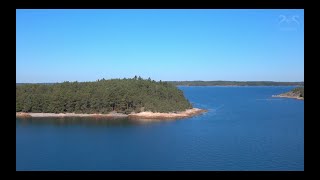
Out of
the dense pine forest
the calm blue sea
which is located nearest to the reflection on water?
the calm blue sea

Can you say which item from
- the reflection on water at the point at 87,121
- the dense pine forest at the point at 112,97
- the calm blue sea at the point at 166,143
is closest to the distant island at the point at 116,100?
the dense pine forest at the point at 112,97

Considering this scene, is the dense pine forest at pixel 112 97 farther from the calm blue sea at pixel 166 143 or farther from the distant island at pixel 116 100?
the calm blue sea at pixel 166 143

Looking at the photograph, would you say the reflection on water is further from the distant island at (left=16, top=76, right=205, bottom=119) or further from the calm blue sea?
the distant island at (left=16, top=76, right=205, bottom=119)

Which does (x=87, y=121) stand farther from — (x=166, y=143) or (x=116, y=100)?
(x=166, y=143)

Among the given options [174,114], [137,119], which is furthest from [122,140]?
[174,114]
